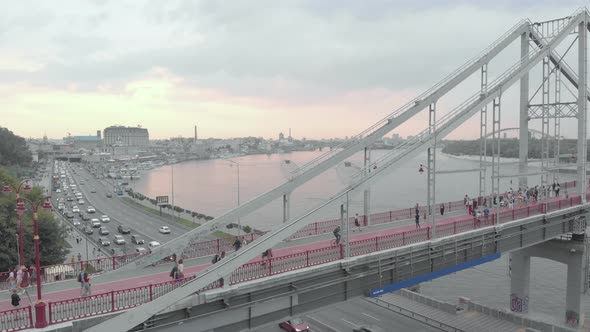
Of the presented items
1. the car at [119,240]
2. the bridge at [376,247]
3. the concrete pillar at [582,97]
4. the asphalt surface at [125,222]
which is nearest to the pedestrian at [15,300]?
the bridge at [376,247]

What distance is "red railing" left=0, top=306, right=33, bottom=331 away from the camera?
845cm

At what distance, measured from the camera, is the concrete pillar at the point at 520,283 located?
75.5ft

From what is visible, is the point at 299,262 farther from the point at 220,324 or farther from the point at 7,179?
the point at 7,179

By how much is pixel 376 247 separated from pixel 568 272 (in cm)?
1440

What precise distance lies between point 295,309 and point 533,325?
15.0 metres

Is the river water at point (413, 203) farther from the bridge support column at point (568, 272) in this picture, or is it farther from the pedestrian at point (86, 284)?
the pedestrian at point (86, 284)

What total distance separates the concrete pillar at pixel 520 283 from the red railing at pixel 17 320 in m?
21.7

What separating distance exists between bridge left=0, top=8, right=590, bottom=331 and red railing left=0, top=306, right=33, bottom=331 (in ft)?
0.13

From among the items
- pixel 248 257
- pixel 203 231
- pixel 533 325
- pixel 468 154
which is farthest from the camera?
pixel 468 154

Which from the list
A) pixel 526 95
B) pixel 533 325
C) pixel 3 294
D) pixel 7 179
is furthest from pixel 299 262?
pixel 7 179

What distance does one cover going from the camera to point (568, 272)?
2239cm

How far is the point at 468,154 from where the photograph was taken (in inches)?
3558

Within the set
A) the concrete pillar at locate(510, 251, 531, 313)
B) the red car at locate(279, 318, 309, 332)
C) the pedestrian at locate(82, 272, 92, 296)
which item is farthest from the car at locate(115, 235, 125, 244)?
the pedestrian at locate(82, 272, 92, 296)

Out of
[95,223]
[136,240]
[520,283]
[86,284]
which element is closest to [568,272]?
[520,283]
